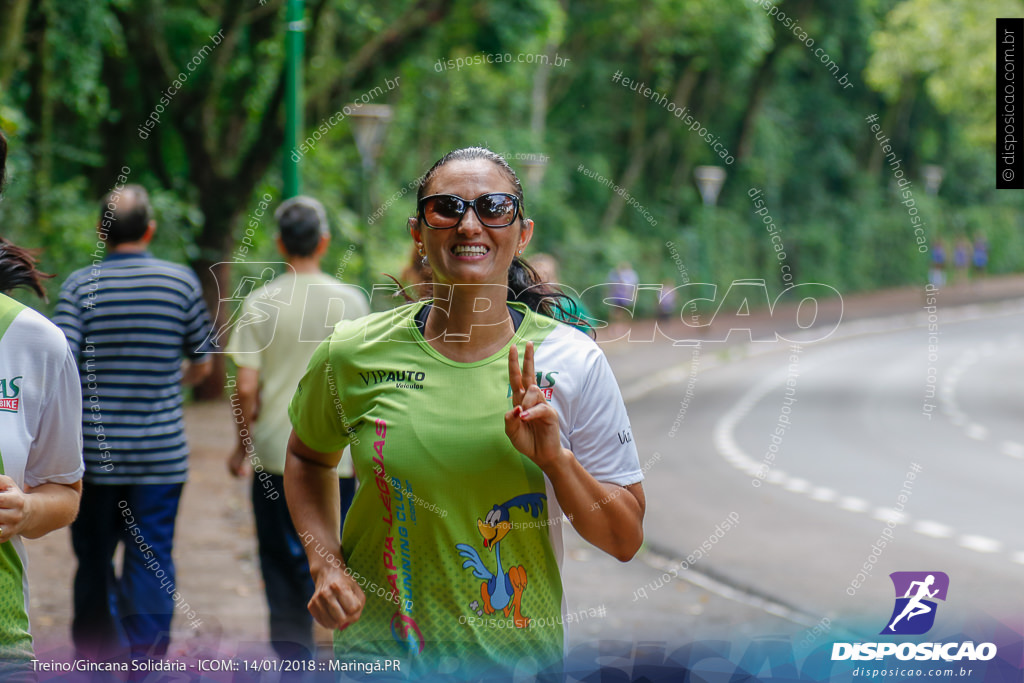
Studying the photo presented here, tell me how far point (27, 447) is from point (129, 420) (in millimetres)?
2248

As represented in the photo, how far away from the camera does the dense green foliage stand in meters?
11.4

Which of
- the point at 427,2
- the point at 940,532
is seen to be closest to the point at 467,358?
the point at 940,532

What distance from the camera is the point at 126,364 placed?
4.59m

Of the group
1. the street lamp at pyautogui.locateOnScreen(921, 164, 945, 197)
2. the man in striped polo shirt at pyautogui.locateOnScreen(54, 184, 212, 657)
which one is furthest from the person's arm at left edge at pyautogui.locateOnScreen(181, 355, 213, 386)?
the street lamp at pyautogui.locateOnScreen(921, 164, 945, 197)

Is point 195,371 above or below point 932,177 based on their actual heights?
below

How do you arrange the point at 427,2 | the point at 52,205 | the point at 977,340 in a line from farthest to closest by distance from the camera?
the point at 977,340 → the point at 427,2 → the point at 52,205

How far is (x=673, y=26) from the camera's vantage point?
21.6 m

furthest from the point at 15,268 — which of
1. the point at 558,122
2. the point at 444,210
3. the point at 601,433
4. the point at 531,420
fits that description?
the point at 558,122

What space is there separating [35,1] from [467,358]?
9312 mm

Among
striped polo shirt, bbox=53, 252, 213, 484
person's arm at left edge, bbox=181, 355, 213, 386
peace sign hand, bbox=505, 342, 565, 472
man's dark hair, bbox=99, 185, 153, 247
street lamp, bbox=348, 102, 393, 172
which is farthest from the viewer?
street lamp, bbox=348, 102, 393, 172

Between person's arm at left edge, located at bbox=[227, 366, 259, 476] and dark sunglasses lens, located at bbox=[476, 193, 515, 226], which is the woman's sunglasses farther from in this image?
person's arm at left edge, located at bbox=[227, 366, 259, 476]

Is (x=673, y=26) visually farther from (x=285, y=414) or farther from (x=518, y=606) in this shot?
(x=518, y=606)

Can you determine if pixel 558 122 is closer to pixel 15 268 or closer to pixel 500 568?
pixel 15 268

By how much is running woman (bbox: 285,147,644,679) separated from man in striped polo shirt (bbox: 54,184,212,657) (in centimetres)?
223
